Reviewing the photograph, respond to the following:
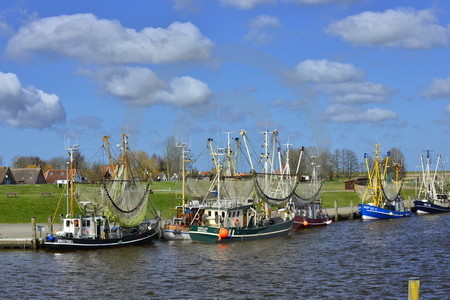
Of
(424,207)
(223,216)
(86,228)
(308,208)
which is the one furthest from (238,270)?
(424,207)

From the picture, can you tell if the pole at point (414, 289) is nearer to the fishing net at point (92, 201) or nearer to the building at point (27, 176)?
the fishing net at point (92, 201)

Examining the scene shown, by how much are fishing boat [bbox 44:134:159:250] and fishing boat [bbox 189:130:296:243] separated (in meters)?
6.28

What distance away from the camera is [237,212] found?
81.2m

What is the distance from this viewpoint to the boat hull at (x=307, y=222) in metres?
102

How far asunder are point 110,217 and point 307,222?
1476 inches

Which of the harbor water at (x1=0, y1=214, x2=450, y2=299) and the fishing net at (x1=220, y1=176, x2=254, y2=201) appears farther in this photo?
the fishing net at (x1=220, y1=176, x2=254, y2=201)

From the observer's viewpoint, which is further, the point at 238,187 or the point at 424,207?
the point at 424,207

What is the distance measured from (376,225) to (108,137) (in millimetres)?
47183

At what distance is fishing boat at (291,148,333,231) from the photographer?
10334 centimetres

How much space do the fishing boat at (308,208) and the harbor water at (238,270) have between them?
1966 cm

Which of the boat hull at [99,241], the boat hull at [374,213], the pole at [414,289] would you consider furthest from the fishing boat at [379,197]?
the pole at [414,289]

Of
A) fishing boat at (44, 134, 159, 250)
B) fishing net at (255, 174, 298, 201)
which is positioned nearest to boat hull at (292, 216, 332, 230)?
fishing net at (255, 174, 298, 201)

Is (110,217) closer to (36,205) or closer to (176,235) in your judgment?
(176,235)

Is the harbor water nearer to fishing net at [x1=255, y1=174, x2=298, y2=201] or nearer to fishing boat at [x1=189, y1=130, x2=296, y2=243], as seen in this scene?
fishing boat at [x1=189, y1=130, x2=296, y2=243]
